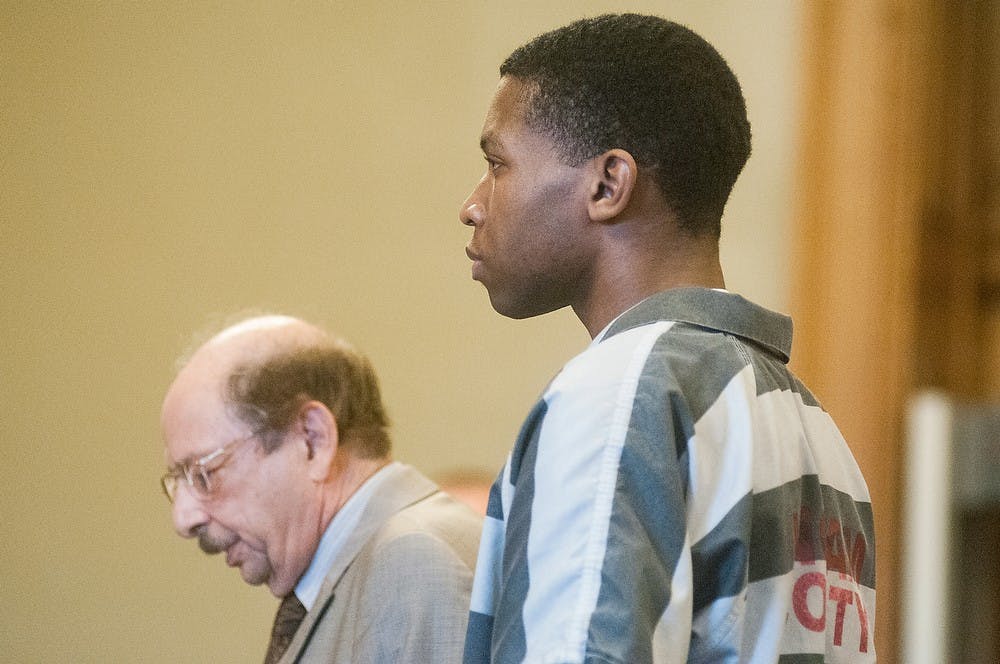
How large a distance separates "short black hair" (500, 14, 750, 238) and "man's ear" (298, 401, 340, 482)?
89 cm

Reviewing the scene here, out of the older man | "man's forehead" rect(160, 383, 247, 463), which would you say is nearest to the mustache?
the older man

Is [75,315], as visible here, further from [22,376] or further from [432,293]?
[432,293]

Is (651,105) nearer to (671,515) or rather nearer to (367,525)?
(671,515)

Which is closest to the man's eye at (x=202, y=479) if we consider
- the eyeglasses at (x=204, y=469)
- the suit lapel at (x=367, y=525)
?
the eyeglasses at (x=204, y=469)

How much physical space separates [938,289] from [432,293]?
1.27 m

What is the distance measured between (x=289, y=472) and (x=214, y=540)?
0.55ft

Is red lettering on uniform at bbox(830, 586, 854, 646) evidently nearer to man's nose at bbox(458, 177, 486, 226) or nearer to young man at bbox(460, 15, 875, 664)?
young man at bbox(460, 15, 875, 664)

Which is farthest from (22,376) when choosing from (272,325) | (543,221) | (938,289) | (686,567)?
(686,567)

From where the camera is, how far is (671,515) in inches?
36.4

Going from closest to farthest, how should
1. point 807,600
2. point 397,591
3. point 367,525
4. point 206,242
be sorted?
point 807,600 → point 397,591 → point 367,525 → point 206,242

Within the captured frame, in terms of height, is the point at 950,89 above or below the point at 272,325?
above

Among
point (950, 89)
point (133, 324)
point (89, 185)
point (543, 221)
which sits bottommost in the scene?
point (543, 221)

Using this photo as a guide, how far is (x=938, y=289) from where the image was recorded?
284 centimetres

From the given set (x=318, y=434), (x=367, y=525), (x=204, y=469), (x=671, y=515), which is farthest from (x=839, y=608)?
(x=204, y=469)
